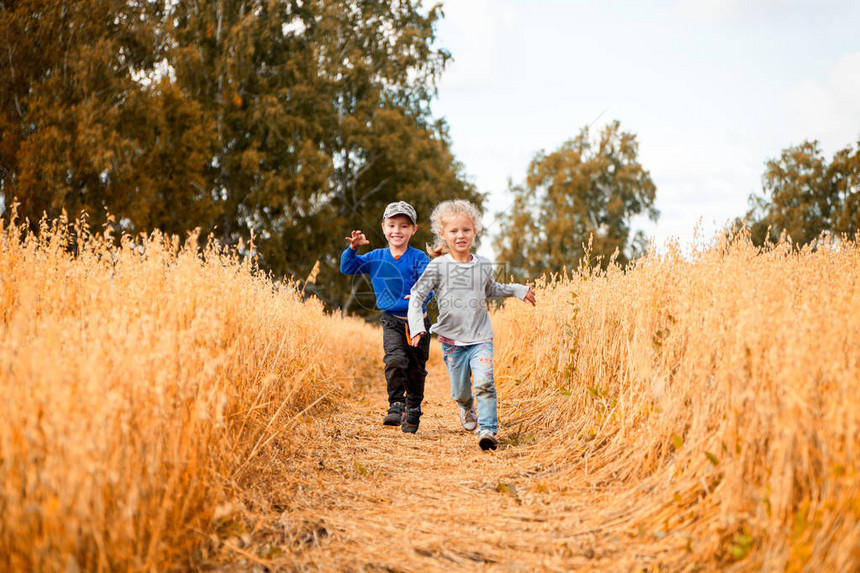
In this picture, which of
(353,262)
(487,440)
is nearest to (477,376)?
(487,440)

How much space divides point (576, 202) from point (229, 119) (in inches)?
789

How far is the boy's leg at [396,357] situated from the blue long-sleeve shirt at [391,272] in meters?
0.13

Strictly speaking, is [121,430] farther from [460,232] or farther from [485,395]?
[460,232]

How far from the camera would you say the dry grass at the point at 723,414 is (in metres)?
2.03

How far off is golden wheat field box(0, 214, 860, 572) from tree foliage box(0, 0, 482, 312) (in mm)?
13544

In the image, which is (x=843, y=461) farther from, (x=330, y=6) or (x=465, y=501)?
(x=330, y=6)

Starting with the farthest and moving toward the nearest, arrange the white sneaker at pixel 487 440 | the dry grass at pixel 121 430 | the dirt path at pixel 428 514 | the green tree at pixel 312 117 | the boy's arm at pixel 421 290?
the green tree at pixel 312 117 → the boy's arm at pixel 421 290 → the white sneaker at pixel 487 440 → the dirt path at pixel 428 514 → the dry grass at pixel 121 430

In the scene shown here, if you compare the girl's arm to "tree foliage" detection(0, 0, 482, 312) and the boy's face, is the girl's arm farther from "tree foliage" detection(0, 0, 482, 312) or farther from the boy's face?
"tree foliage" detection(0, 0, 482, 312)

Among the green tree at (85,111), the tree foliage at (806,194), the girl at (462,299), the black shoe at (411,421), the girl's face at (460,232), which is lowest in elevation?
the black shoe at (411,421)

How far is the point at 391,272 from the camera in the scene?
5445mm

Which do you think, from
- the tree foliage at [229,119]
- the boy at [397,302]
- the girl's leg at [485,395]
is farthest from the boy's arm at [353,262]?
the tree foliage at [229,119]

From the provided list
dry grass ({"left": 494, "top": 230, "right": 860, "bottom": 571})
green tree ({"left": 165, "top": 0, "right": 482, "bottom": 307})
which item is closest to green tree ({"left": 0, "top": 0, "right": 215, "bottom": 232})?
green tree ({"left": 165, "top": 0, "right": 482, "bottom": 307})

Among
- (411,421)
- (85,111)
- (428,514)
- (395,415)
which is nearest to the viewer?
(428,514)

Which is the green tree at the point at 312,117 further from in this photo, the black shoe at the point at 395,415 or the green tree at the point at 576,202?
the black shoe at the point at 395,415
